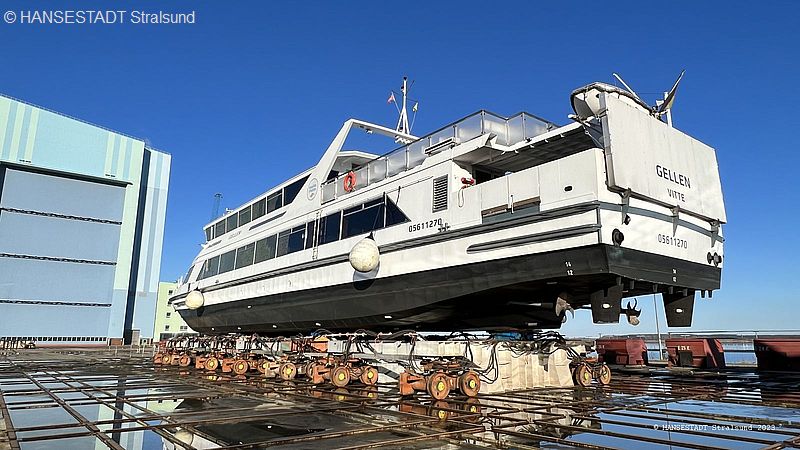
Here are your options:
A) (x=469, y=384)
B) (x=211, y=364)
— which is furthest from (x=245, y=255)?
(x=469, y=384)

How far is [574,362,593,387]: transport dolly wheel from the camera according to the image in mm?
10797

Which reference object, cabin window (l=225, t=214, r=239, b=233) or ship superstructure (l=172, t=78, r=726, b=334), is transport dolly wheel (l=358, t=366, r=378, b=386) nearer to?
ship superstructure (l=172, t=78, r=726, b=334)

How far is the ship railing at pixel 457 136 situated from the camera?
1136cm

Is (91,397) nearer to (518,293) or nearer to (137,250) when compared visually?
(518,293)

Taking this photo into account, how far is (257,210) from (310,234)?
5.23 meters

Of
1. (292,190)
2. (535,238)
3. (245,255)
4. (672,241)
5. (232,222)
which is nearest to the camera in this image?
(535,238)

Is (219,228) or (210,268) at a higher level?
(219,228)

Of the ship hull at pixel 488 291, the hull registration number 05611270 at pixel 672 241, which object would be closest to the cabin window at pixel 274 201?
the ship hull at pixel 488 291

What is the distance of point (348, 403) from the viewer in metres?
8.10

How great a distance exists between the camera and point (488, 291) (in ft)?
34.3

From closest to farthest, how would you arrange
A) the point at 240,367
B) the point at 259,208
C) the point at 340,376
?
the point at 340,376 → the point at 240,367 → the point at 259,208

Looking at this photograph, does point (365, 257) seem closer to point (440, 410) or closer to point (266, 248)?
point (440, 410)

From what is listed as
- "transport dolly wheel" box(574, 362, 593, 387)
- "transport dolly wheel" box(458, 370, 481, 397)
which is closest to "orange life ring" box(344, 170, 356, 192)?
"transport dolly wheel" box(458, 370, 481, 397)

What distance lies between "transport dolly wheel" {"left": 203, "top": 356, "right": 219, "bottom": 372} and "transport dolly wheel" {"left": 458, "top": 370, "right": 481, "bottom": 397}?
9505mm
